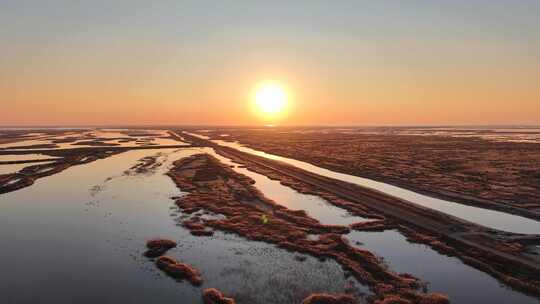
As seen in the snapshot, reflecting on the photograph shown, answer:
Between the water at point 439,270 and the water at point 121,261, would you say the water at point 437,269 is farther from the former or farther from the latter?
the water at point 121,261

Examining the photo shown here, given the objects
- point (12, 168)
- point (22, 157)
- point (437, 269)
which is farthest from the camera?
point (22, 157)

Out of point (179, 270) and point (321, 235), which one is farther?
point (321, 235)

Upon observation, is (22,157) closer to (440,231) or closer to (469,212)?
(440,231)

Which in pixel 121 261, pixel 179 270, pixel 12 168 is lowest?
pixel 12 168

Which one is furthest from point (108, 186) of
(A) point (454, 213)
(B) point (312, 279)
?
(A) point (454, 213)

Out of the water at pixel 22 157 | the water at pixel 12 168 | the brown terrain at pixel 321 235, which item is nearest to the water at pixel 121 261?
the brown terrain at pixel 321 235

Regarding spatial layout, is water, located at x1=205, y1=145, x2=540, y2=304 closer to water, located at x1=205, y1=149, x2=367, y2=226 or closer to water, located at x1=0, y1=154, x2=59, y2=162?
water, located at x1=205, y1=149, x2=367, y2=226

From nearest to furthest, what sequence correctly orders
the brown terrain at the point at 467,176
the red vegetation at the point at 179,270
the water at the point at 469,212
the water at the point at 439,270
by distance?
1. the water at the point at 439,270
2. the red vegetation at the point at 179,270
3. the water at the point at 469,212
4. the brown terrain at the point at 467,176

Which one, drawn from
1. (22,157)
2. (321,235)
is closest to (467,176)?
(321,235)

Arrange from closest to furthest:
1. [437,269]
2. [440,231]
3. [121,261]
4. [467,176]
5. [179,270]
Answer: [179,270] → [437,269] → [121,261] → [440,231] → [467,176]

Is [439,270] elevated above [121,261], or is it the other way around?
[439,270]
